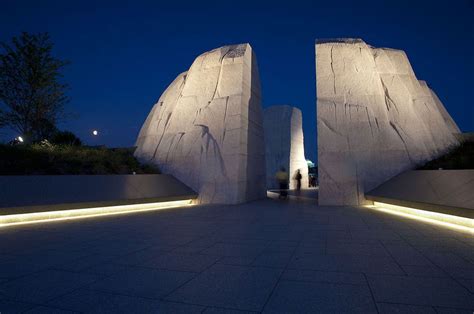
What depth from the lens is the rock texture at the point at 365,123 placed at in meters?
13.2

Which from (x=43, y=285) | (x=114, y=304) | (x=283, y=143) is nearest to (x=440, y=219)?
(x=114, y=304)

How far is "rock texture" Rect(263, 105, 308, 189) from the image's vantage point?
1224 inches

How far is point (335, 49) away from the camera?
49.4ft

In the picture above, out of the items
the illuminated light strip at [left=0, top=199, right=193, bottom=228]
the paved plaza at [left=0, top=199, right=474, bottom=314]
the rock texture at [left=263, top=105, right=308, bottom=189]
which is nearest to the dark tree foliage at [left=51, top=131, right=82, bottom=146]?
the illuminated light strip at [left=0, top=199, right=193, bottom=228]

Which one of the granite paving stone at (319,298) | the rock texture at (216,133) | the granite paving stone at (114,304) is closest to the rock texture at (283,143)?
the rock texture at (216,133)

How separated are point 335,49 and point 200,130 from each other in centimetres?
820

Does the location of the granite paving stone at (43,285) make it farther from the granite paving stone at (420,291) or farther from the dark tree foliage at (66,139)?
the dark tree foliage at (66,139)

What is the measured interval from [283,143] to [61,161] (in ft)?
75.7

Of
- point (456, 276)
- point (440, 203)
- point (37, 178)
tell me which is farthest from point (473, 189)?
point (37, 178)

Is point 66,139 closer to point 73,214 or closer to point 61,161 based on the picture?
point 61,161

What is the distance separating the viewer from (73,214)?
9508 mm

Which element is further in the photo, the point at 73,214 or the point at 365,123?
the point at 365,123

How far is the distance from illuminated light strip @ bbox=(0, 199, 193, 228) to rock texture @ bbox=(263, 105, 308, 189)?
19.9 metres

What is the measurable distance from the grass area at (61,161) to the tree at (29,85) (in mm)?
4051
